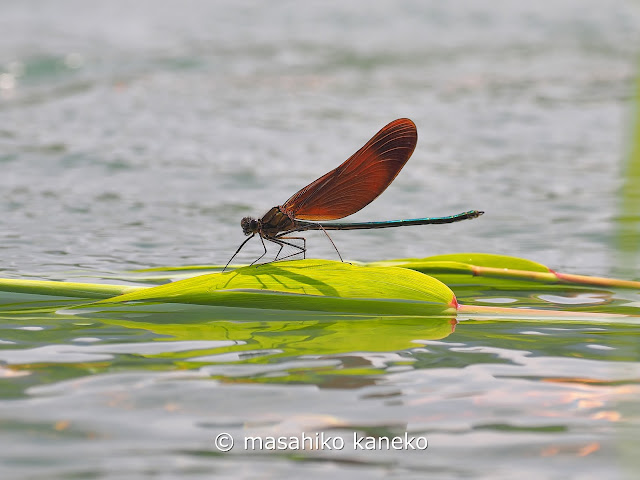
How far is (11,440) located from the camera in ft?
6.35

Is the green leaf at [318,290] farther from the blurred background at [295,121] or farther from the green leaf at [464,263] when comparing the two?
the blurred background at [295,121]

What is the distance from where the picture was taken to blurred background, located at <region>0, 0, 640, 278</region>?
5000mm

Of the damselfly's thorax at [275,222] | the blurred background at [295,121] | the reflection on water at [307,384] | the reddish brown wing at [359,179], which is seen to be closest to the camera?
the reflection on water at [307,384]

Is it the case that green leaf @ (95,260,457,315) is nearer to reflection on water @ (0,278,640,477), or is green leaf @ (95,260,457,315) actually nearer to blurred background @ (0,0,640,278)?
reflection on water @ (0,278,640,477)

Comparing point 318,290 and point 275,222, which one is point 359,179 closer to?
point 275,222

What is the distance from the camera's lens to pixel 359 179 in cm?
329

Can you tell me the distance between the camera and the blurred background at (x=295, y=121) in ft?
16.4

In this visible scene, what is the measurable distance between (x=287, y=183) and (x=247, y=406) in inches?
179

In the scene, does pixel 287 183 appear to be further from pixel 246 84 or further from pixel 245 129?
pixel 246 84

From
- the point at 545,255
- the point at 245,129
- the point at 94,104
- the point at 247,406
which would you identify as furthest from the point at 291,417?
the point at 94,104

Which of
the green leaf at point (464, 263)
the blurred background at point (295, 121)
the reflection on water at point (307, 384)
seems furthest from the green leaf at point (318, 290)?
the blurred background at point (295, 121)

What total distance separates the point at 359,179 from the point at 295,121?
600cm

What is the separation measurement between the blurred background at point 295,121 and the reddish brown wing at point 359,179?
1118 mm

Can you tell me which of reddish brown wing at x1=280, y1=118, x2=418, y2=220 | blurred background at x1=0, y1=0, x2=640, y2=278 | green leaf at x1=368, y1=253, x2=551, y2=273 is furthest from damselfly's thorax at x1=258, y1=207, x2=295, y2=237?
blurred background at x1=0, y1=0, x2=640, y2=278
